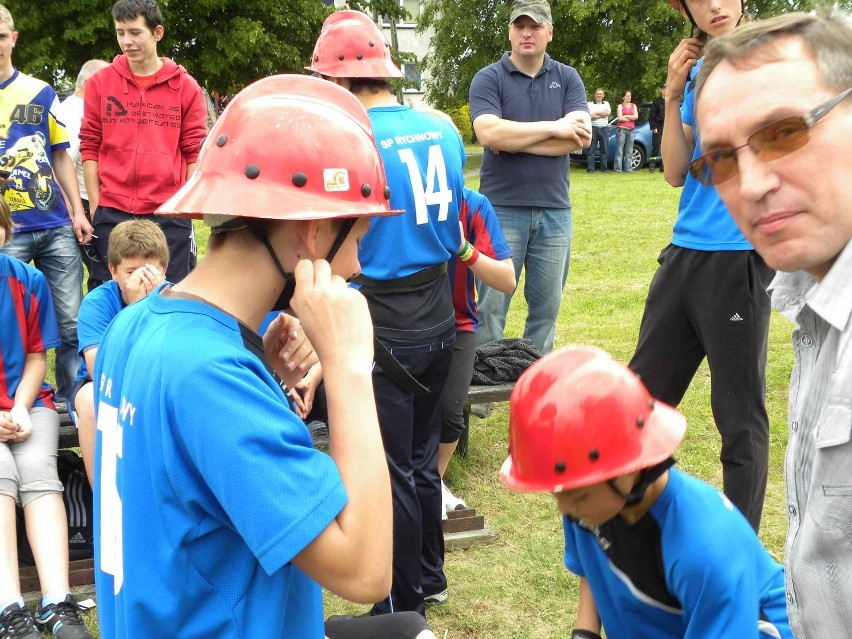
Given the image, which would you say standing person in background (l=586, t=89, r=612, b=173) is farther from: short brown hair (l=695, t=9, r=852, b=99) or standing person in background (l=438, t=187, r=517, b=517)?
short brown hair (l=695, t=9, r=852, b=99)

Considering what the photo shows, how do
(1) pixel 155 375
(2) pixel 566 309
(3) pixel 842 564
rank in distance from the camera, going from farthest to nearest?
(2) pixel 566 309 < (1) pixel 155 375 < (3) pixel 842 564

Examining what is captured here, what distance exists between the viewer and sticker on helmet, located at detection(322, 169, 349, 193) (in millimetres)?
1936

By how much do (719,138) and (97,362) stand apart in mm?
1475

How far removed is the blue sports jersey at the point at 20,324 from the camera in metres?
4.61

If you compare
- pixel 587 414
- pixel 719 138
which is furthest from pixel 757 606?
pixel 719 138

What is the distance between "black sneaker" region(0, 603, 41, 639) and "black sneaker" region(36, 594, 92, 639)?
0.11m

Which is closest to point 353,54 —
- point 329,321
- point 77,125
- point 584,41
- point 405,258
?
point 405,258

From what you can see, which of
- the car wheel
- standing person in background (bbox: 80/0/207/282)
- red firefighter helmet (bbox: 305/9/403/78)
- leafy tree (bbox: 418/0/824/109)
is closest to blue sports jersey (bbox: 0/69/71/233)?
standing person in background (bbox: 80/0/207/282)

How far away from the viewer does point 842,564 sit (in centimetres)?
161

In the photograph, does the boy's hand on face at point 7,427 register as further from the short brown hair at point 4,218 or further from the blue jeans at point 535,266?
the blue jeans at point 535,266

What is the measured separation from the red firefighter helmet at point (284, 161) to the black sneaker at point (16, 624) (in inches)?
110

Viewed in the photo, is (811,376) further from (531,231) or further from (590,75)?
(590,75)

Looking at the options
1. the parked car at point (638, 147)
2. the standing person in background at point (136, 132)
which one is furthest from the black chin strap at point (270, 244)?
the parked car at point (638, 147)

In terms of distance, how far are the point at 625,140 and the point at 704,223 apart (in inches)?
892
